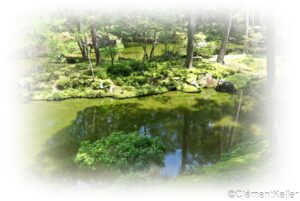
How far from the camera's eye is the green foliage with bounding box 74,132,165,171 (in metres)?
11.8

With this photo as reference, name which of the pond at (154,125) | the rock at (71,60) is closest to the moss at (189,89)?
the pond at (154,125)

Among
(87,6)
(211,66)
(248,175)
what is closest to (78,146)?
(248,175)

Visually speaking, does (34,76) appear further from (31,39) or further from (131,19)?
(131,19)

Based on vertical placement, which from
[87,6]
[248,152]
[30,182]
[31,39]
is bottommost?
[30,182]

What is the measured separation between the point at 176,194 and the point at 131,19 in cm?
1846

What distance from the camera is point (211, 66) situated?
2431cm

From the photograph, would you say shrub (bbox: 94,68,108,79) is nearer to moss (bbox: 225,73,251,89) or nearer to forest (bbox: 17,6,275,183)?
forest (bbox: 17,6,275,183)

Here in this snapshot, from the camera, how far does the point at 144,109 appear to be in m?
18.2

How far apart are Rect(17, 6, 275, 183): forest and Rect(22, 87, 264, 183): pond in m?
0.05

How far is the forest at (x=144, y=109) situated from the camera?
1195cm

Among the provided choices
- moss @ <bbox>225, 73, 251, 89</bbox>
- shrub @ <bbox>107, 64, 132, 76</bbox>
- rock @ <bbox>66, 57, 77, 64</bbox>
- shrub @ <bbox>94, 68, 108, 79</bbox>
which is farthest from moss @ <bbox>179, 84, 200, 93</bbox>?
rock @ <bbox>66, 57, 77, 64</bbox>

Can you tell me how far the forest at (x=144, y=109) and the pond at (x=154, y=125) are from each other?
5 cm

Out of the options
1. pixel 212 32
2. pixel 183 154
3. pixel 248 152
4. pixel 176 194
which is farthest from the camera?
pixel 212 32

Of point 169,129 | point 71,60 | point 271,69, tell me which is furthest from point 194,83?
point 71,60
